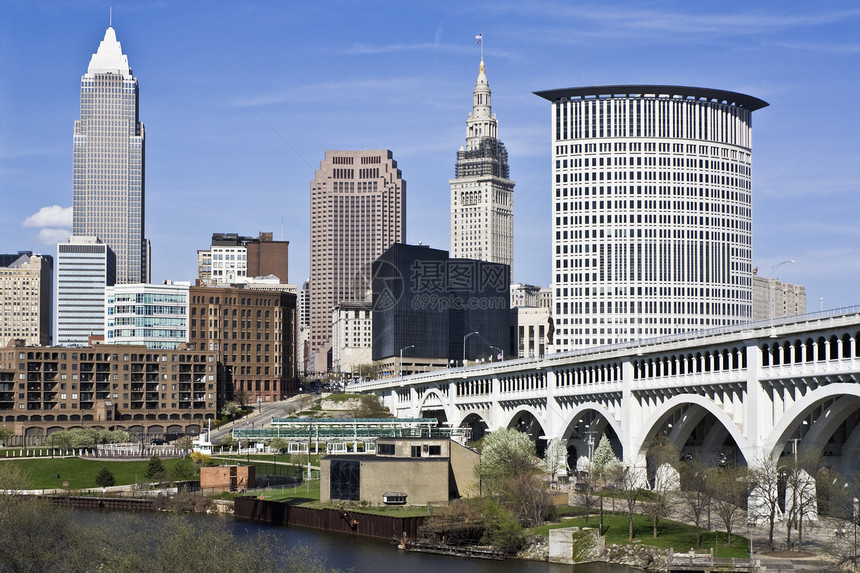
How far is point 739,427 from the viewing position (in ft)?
374

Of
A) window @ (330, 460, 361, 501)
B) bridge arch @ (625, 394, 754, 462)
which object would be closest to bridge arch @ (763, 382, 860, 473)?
bridge arch @ (625, 394, 754, 462)

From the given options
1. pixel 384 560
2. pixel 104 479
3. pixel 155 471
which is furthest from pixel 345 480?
pixel 104 479

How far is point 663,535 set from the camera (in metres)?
106

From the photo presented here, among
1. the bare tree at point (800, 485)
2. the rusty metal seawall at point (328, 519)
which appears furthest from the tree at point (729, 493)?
the rusty metal seawall at point (328, 519)

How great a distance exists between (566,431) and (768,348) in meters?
58.1

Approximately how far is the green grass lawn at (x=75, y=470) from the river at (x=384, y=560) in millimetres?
→ 51957

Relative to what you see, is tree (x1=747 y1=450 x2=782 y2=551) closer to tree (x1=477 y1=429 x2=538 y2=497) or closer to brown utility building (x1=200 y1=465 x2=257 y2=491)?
tree (x1=477 y1=429 x2=538 y2=497)

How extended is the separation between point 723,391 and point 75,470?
102 m

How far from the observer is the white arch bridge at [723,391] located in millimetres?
101812

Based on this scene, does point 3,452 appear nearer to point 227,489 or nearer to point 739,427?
point 227,489

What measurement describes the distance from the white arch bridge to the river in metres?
20.7

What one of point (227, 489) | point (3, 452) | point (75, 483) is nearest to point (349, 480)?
point (227, 489)

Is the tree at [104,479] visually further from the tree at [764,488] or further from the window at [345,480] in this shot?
the tree at [764,488]

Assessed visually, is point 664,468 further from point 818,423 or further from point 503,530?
point 503,530
